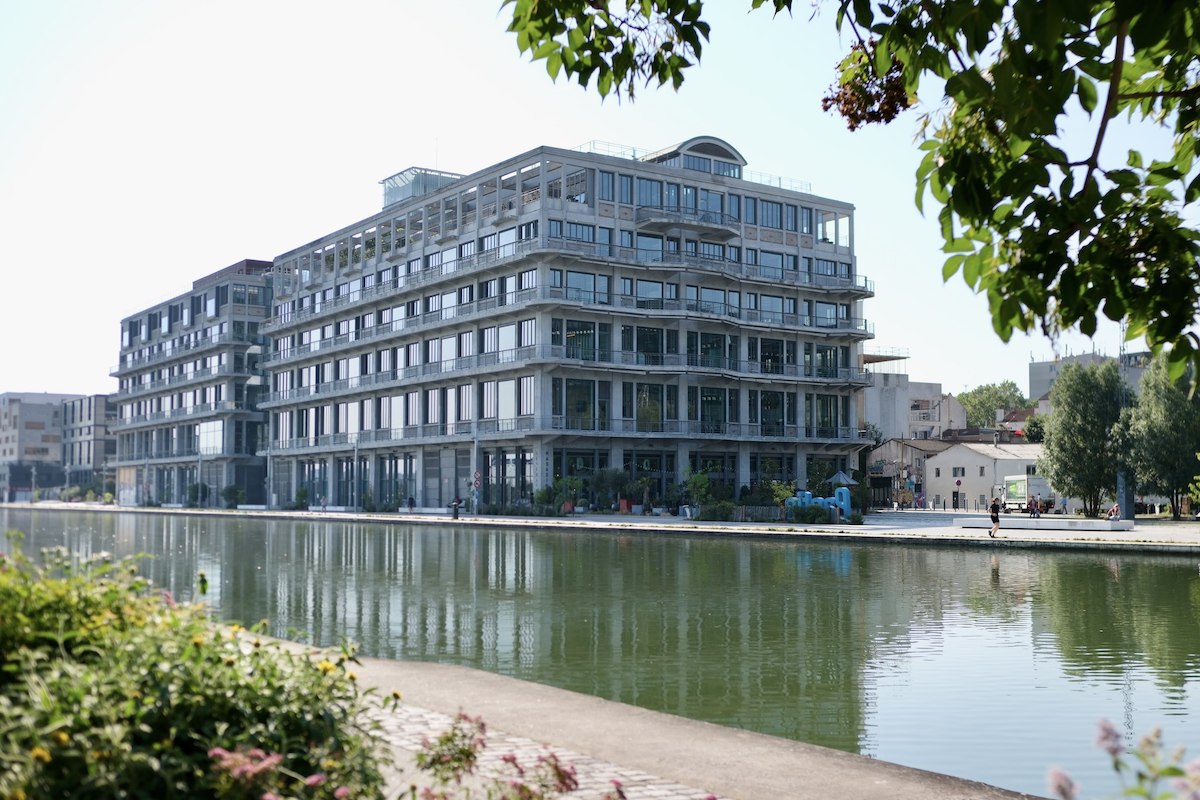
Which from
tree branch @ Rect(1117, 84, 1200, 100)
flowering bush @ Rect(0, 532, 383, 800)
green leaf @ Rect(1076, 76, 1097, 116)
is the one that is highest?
tree branch @ Rect(1117, 84, 1200, 100)

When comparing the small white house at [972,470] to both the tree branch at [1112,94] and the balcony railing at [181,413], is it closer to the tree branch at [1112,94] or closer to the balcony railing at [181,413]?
the balcony railing at [181,413]

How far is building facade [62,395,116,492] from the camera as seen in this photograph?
14301 cm

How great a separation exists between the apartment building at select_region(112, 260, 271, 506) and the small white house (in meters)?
57.0

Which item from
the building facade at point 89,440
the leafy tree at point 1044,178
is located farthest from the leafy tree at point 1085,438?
the building facade at point 89,440

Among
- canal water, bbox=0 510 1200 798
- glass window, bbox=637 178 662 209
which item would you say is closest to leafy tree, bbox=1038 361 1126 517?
glass window, bbox=637 178 662 209

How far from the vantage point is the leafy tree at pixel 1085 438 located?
2437 inches

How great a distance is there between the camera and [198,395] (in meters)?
111

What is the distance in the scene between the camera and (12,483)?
159375mm

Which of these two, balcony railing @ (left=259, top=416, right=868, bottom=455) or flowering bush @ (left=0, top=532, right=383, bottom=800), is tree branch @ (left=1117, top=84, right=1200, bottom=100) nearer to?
flowering bush @ (left=0, top=532, right=383, bottom=800)

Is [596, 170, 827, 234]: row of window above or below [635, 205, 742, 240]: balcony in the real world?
above

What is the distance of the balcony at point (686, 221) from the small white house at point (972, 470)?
2549 centimetres

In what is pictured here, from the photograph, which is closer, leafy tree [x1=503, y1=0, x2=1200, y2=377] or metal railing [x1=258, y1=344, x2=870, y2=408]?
leafy tree [x1=503, y1=0, x2=1200, y2=377]

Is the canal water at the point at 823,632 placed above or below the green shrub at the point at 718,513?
below

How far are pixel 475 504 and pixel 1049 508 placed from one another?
36.0 metres
